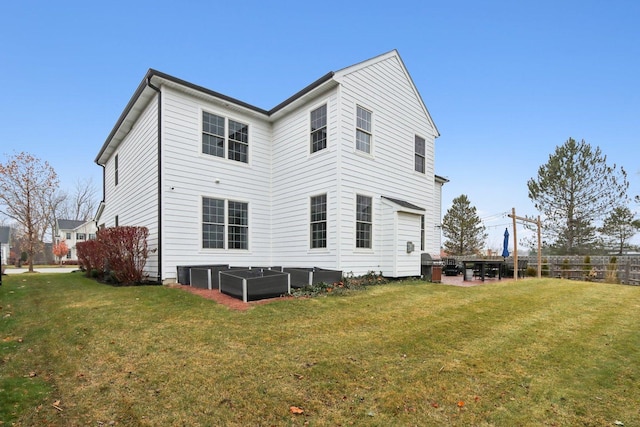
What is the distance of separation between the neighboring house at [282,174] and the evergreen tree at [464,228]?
21359 mm

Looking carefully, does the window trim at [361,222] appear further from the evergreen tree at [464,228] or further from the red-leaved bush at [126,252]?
the evergreen tree at [464,228]

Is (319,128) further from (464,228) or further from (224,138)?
(464,228)

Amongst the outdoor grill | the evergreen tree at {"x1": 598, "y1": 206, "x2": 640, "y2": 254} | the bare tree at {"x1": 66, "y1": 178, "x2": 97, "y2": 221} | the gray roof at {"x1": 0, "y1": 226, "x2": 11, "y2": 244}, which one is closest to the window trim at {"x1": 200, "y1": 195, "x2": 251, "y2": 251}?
the outdoor grill

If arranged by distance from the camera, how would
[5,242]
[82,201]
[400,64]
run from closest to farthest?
1. [400,64]
2. [5,242]
3. [82,201]

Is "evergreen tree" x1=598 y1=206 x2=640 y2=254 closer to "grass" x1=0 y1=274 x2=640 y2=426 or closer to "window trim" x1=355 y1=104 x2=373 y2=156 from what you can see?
"grass" x1=0 y1=274 x2=640 y2=426

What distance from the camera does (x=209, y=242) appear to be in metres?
10.9

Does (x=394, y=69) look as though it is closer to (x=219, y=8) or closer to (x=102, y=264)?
(x=219, y=8)

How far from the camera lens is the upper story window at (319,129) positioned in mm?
10719

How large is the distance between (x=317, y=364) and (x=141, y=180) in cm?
1051

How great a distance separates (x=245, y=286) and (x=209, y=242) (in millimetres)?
4392

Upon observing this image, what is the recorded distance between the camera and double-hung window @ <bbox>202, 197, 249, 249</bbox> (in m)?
10.9

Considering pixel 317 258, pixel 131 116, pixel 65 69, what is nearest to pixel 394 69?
pixel 317 258

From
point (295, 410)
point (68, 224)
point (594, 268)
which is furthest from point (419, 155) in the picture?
point (68, 224)

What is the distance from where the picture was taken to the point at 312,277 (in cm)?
881
